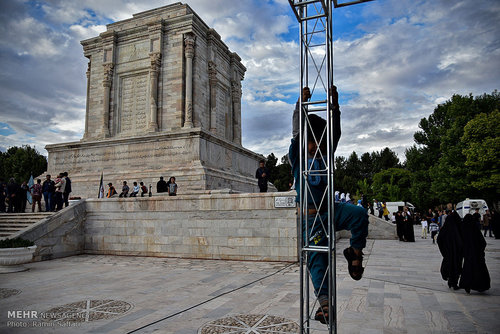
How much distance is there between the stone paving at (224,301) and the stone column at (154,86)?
1353cm

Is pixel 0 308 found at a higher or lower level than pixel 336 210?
lower

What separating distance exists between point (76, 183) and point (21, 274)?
1233 centimetres

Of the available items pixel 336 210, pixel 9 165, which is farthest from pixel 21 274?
pixel 9 165

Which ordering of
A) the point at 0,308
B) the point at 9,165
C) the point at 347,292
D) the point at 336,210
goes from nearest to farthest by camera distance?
the point at 336,210 < the point at 0,308 < the point at 347,292 < the point at 9,165

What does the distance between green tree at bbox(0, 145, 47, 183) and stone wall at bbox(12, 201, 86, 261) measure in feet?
133

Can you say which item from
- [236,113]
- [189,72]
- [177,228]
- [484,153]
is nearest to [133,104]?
[189,72]

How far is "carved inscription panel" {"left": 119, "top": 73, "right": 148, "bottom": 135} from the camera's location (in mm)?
23284

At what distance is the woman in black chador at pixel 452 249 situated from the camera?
6.64 metres

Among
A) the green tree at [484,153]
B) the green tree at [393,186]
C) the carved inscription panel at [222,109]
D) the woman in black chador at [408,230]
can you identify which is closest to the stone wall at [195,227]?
the woman in black chador at [408,230]

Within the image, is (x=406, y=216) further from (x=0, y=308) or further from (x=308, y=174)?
(x=0, y=308)

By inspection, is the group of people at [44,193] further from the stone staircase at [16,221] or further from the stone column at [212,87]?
the stone column at [212,87]

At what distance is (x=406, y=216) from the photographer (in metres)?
18.3

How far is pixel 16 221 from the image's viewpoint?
14523 mm

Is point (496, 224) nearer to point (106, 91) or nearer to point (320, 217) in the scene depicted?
point (320, 217)
